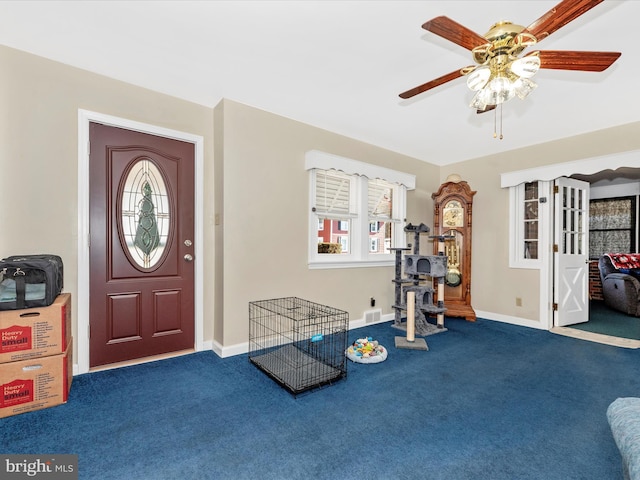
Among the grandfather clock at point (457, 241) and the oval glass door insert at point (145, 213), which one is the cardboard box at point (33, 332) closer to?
Result: the oval glass door insert at point (145, 213)

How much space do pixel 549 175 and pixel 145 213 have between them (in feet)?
15.1

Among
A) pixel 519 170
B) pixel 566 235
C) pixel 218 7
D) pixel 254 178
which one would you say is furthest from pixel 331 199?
pixel 566 235

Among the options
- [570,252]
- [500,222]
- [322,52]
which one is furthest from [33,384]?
[570,252]

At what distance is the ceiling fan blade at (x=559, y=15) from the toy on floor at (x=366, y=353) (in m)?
2.47

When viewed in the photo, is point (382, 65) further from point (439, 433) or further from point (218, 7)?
point (439, 433)

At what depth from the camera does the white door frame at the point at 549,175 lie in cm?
342

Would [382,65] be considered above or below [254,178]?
above

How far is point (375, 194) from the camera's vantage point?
421cm

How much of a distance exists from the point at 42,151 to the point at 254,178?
1.60m

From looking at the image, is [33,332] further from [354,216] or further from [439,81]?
[354,216]

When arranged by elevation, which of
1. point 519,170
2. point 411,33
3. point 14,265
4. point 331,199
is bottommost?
point 14,265

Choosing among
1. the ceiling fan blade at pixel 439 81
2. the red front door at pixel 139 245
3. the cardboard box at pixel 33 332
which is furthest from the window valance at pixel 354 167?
the cardboard box at pixel 33 332

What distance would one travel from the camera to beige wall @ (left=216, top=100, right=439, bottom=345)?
9.44 feet

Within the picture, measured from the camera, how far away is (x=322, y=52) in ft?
7.15
